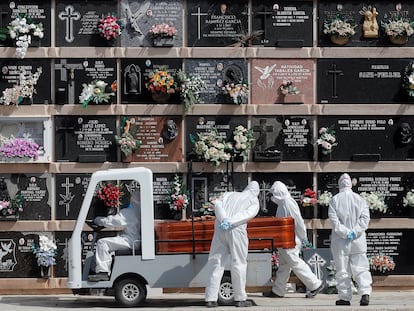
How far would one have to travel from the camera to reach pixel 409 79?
19.0 metres

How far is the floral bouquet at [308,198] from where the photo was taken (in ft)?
61.8

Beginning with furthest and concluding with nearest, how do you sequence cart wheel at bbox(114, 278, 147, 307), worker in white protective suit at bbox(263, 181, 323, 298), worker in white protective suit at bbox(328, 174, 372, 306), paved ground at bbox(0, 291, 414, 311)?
worker in white protective suit at bbox(263, 181, 323, 298)
cart wheel at bbox(114, 278, 147, 307)
worker in white protective suit at bbox(328, 174, 372, 306)
paved ground at bbox(0, 291, 414, 311)

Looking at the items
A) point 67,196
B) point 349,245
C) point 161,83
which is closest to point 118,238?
point 67,196

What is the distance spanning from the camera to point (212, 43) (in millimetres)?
18906

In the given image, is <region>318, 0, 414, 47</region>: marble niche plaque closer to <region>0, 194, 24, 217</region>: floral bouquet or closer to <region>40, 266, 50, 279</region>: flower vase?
<region>0, 194, 24, 217</region>: floral bouquet

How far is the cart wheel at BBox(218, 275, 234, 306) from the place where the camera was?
1670 centimetres

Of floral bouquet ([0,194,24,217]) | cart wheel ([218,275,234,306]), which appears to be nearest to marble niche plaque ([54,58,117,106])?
floral bouquet ([0,194,24,217])

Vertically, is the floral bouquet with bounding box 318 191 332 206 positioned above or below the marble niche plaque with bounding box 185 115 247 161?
below

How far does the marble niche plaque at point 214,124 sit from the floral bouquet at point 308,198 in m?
1.53

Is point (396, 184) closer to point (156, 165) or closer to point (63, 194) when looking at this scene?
point (156, 165)

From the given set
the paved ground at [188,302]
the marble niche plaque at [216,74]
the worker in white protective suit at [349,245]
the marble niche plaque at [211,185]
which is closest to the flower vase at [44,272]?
the paved ground at [188,302]

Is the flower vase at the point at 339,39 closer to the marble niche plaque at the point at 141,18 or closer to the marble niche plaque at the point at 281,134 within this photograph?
the marble niche plaque at the point at 281,134

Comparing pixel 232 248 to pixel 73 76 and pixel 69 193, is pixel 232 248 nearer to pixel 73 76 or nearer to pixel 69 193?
pixel 69 193

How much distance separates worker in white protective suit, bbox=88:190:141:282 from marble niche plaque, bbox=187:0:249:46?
130 inches
